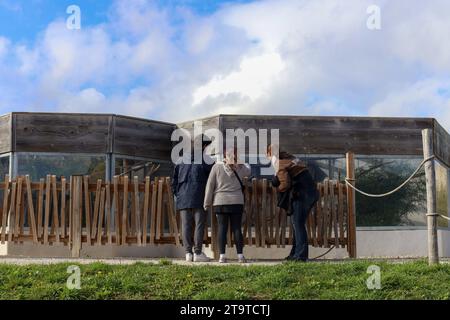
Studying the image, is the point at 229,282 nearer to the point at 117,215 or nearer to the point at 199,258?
the point at 199,258

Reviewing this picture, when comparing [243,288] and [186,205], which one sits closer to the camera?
[243,288]

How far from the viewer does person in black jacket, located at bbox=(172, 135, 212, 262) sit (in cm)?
1084

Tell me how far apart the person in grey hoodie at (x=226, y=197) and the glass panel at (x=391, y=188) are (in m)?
5.60

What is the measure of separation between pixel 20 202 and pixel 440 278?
751cm

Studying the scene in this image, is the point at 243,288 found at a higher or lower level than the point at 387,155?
lower

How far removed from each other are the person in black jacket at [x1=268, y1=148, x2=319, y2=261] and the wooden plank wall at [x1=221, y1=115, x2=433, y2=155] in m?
4.56

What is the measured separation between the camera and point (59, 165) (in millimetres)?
15422

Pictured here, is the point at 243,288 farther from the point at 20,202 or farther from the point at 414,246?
the point at 414,246

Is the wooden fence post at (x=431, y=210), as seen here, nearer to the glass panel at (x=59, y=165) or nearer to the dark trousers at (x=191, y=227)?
the dark trousers at (x=191, y=227)

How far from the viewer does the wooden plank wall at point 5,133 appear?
15.2m

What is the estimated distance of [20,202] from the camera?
40.1ft

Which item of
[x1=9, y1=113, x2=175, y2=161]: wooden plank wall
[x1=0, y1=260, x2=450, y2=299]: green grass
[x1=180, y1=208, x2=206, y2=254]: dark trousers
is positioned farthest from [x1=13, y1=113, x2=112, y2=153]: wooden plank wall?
[x1=0, y1=260, x2=450, y2=299]: green grass
